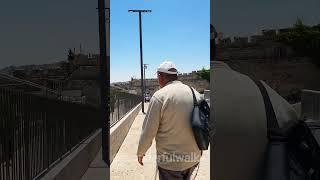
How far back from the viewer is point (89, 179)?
673cm

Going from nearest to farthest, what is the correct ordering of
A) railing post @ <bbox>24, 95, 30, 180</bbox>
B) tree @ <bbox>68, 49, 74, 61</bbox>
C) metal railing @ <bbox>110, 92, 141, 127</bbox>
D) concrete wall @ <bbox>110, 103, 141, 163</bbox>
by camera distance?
railing post @ <bbox>24, 95, 30, 180</bbox>, tree @ <bbox>68, 49, 74, 61</bbox>, concrete wall @ <bbox>110, 103, 141, 163</bbox>, metal railing @ <bbox>110, 92, 141, 127</bbox>

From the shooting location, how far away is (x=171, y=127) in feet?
12.3

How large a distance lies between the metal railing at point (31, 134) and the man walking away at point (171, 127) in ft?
3.47

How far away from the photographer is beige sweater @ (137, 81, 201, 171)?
3.70 m

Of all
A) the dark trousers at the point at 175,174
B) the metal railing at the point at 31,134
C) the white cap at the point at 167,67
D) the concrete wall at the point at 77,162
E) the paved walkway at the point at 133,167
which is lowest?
the paved walkway at the point at 133,167

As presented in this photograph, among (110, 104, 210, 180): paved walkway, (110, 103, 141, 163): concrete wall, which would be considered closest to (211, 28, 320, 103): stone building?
(110, 104, 210, 180): paved walkway

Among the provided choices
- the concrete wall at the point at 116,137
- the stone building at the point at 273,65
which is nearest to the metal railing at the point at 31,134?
the stone building at the point at 273,65

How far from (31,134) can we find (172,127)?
1.43 metres

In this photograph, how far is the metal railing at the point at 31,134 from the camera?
352 cm

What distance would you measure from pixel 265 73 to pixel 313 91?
501mm

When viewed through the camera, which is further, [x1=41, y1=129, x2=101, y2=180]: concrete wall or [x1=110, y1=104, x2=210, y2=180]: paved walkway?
[x1=110, y1=104, x2=210, y2=180]: paved walkway

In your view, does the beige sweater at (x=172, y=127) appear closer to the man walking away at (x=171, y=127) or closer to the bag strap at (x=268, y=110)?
the man walking away at (x=171, y=127)

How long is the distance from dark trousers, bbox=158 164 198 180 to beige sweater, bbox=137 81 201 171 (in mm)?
50

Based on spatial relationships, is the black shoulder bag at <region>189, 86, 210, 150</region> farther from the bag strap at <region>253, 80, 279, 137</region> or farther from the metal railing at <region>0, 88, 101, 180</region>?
the metal railing at <region>0, 88, 101, 180</region>
